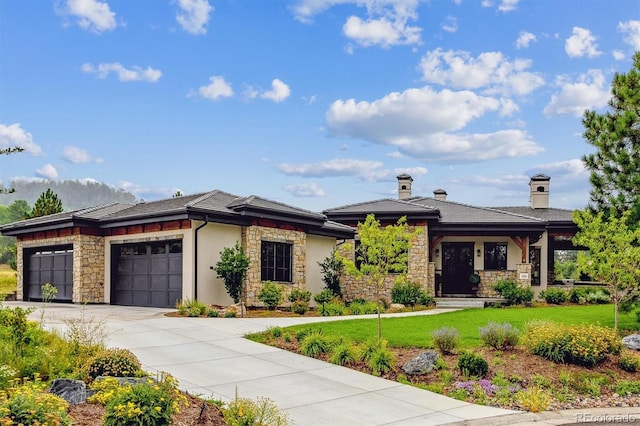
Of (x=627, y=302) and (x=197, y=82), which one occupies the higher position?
(x=197, y=82)

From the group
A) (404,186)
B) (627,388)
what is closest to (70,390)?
(627,388)

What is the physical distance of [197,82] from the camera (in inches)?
791

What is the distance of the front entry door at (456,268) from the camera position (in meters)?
26.9

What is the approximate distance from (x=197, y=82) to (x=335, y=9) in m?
5.39

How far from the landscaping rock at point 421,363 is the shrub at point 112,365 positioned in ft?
15.0

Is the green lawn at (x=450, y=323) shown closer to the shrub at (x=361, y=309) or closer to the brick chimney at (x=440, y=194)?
the shrub at (x=361, y=309)

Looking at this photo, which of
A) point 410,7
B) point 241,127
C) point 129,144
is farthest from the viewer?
point 129,144

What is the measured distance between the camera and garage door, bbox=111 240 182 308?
64.1 feet

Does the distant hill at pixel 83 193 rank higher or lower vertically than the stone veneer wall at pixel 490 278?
higher

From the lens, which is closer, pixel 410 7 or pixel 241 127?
pixel 410 7

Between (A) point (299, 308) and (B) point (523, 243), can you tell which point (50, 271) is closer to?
(A) point (299, 308)

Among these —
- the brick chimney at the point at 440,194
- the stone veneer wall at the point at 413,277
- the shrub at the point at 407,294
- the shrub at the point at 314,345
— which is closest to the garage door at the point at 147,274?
the stone veneer wall at the point at 413,277

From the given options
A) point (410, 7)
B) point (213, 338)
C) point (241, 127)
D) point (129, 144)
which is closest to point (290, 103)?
point (241, 127)

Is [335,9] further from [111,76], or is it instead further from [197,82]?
[111,76]
